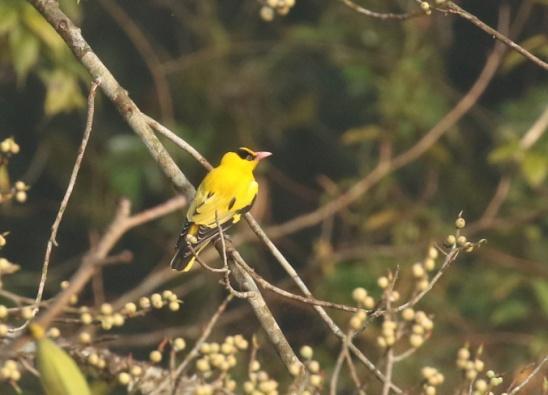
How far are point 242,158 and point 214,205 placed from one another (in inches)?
18.5

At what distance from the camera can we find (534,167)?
676 cm

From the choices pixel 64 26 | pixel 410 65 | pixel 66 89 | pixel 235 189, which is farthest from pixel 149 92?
pixel 64 26

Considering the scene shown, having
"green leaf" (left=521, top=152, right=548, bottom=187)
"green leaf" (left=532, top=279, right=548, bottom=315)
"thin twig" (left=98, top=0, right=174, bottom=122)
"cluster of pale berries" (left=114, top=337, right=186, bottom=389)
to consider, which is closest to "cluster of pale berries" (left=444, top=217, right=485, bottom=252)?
"cluster of pale berries" (left=114, top=337, right=186, bottom=389)

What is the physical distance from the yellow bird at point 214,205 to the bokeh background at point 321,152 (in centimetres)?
182

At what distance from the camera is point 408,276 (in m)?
6.93

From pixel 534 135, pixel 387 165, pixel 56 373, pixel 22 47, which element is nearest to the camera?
pixel 56 373

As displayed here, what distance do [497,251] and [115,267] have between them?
2.74m

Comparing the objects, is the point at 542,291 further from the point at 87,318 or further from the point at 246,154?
the point at 87,318

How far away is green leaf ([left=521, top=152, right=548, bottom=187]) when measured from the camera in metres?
6.72

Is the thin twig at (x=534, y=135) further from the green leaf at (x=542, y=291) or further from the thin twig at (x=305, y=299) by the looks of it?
the thin twig at (x=305, y=299)

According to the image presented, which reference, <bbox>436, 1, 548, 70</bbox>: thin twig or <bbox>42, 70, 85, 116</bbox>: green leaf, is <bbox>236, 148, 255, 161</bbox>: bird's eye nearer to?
<bbox>42, 70, 85, 116</bbox>: green leaf

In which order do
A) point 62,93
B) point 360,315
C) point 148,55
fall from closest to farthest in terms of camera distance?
point 360,315 → point 62,93 → point 148,55

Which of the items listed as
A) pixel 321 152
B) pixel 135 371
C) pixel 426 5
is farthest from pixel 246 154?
pixel 321 152

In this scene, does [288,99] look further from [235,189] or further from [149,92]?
[235,189]
